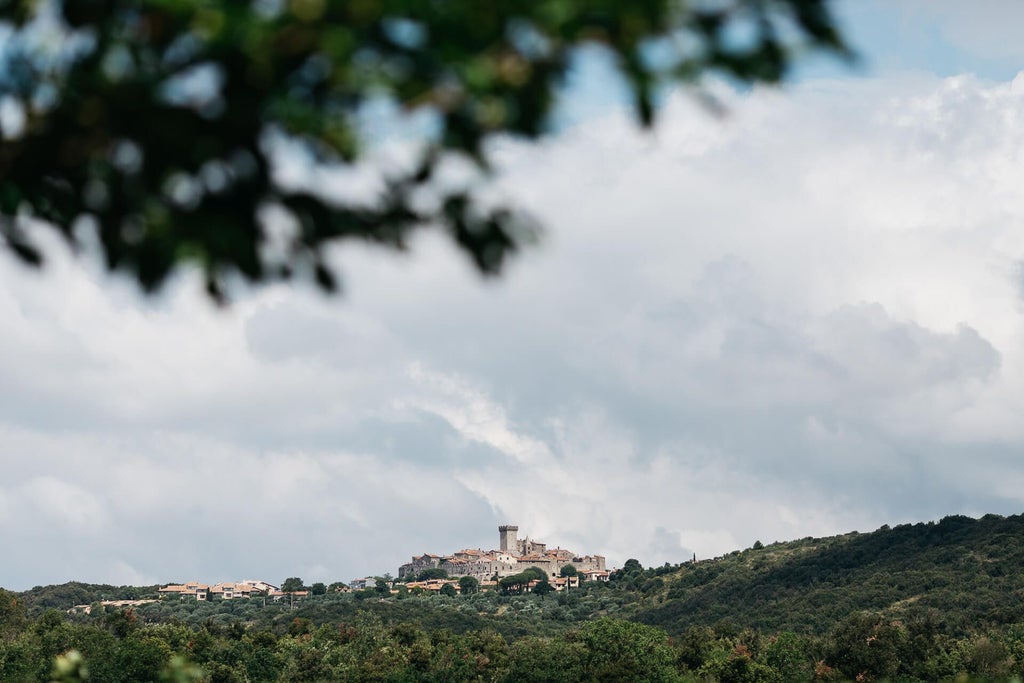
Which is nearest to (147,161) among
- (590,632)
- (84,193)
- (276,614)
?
(84,193)

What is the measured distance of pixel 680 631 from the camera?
128 m

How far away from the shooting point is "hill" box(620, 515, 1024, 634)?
4304 inches

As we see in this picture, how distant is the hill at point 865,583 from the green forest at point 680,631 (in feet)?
1.07

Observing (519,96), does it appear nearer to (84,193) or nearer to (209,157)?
(209,157)

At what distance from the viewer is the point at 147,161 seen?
546 cm

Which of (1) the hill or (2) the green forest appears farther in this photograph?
(1) the hill

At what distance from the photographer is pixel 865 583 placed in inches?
5069

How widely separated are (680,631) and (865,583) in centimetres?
2187

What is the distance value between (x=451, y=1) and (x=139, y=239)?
6.61ft

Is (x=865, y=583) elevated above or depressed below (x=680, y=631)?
above

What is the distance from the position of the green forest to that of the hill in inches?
12.8

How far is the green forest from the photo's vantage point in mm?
74938

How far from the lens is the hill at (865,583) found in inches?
4304

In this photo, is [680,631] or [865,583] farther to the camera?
[865,583]
